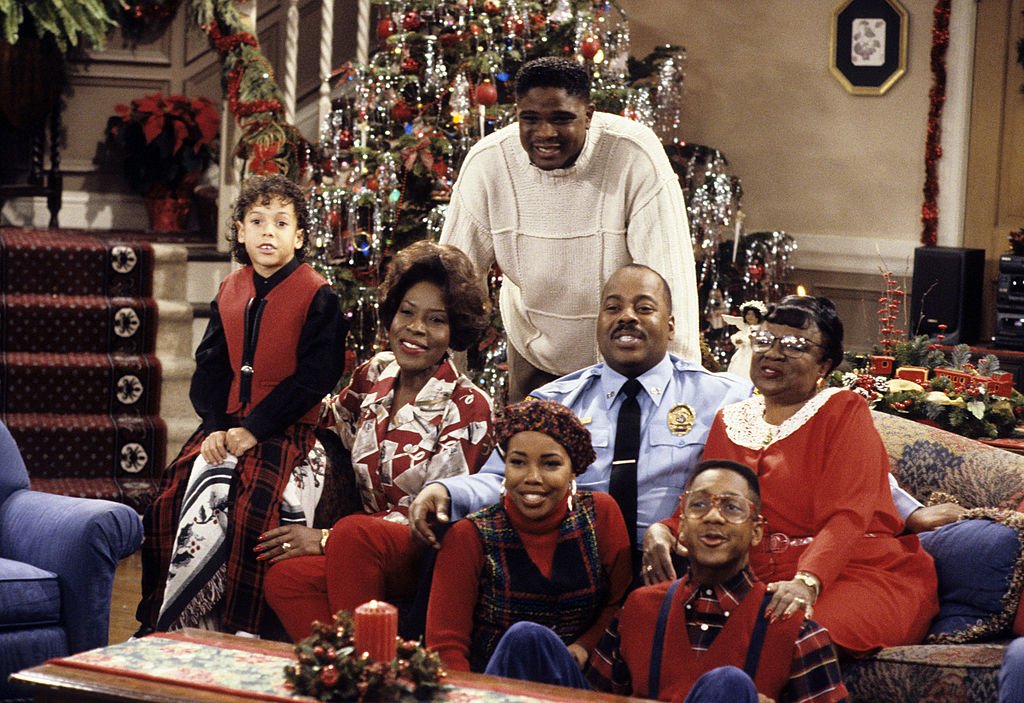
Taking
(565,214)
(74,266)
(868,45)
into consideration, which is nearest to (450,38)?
(74,266)

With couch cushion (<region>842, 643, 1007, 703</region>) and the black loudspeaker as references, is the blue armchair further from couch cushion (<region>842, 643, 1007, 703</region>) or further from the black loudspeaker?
the black loudspeaker

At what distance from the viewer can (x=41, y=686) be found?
2717 millimetres

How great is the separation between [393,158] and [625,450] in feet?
10.7

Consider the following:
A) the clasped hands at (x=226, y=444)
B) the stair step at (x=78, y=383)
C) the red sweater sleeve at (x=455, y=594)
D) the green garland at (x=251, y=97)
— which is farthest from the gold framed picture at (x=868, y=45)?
the red sweater sleeve at (x=455, y=594)

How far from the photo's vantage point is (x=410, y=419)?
12.0 ft

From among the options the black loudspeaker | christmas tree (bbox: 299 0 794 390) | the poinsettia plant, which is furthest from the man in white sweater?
the poinsettia plant

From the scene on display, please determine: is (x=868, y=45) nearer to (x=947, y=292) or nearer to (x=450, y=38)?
(x=947, y=292)

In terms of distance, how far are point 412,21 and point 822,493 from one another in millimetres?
4062

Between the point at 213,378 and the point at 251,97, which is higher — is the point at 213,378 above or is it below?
below

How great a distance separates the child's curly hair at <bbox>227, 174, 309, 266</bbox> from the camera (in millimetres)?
3842

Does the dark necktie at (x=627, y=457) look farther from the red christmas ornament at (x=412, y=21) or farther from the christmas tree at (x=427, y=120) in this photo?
the red christmas ornament at (x=412, y=21)

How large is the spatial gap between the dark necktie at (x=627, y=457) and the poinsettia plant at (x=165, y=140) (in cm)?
457

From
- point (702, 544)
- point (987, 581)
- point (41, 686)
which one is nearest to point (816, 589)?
point (702, 544)

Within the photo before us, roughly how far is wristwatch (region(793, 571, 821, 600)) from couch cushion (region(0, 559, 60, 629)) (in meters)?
1.83
